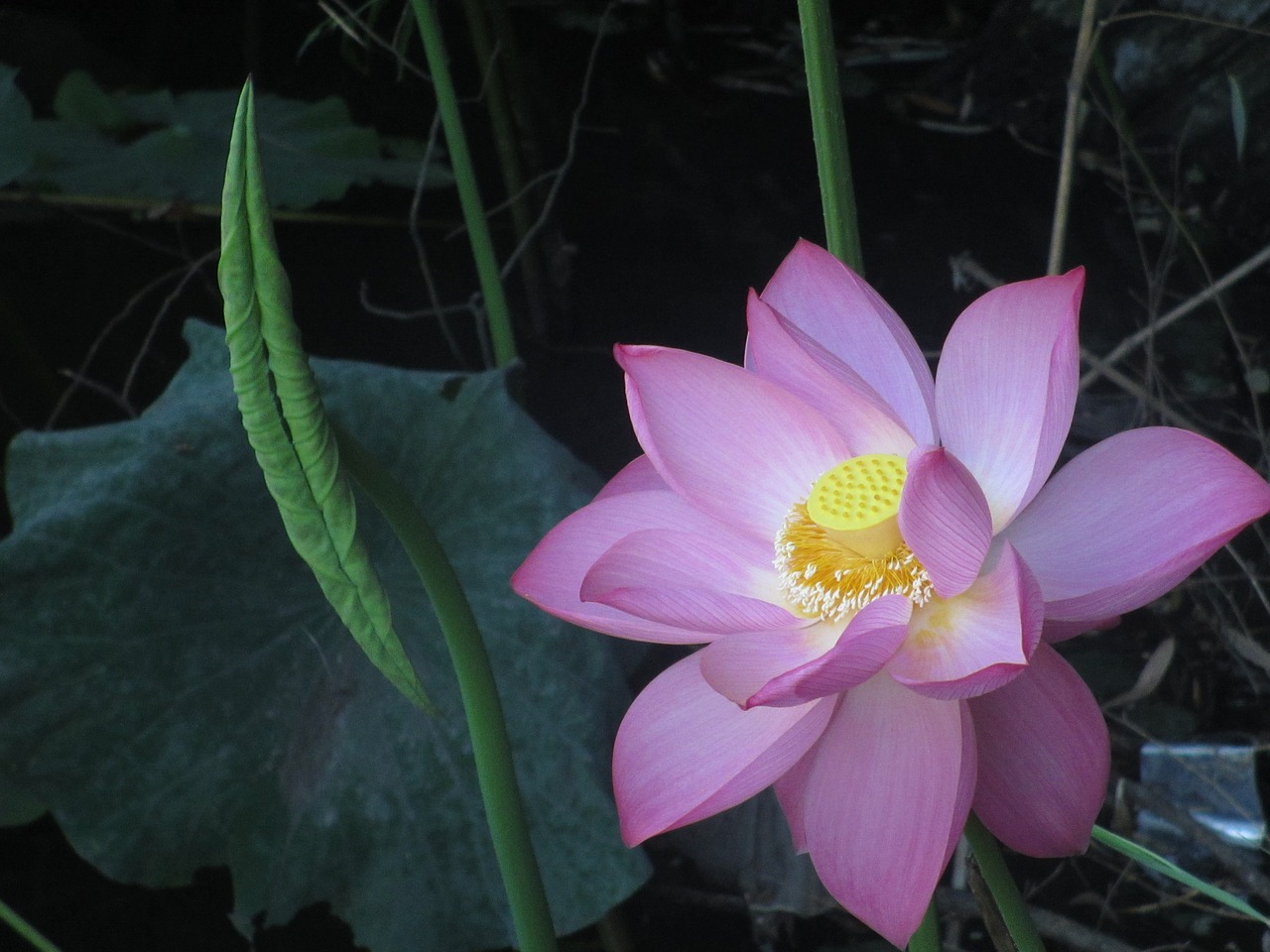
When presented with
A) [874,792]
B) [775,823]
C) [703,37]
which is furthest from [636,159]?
[874,792]

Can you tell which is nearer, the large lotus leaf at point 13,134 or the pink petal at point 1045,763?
the pink petal at point 1045,763

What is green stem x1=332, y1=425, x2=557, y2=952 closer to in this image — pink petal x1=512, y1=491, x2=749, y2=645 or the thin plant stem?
pink petal x1=512, y1=491, x2=749, y2=645

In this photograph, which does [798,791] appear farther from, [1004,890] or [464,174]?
[464,174]

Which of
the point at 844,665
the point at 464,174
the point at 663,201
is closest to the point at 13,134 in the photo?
the point at 464,174

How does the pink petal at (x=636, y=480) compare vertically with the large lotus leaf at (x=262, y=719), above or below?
above

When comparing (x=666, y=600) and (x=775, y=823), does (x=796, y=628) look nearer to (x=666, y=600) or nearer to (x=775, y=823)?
(x=666, y=600)

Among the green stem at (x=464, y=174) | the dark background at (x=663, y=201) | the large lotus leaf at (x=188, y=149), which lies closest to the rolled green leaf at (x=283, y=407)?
the green stem at (x=464, y=174)

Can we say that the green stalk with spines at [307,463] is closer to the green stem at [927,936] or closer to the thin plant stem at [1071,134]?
the green stem at [927,936]

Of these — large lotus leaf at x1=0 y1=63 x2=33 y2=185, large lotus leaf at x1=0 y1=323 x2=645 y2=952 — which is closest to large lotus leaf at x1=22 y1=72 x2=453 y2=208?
large lotus leaf at x1=0 y1=63 x2=33 y2=185
